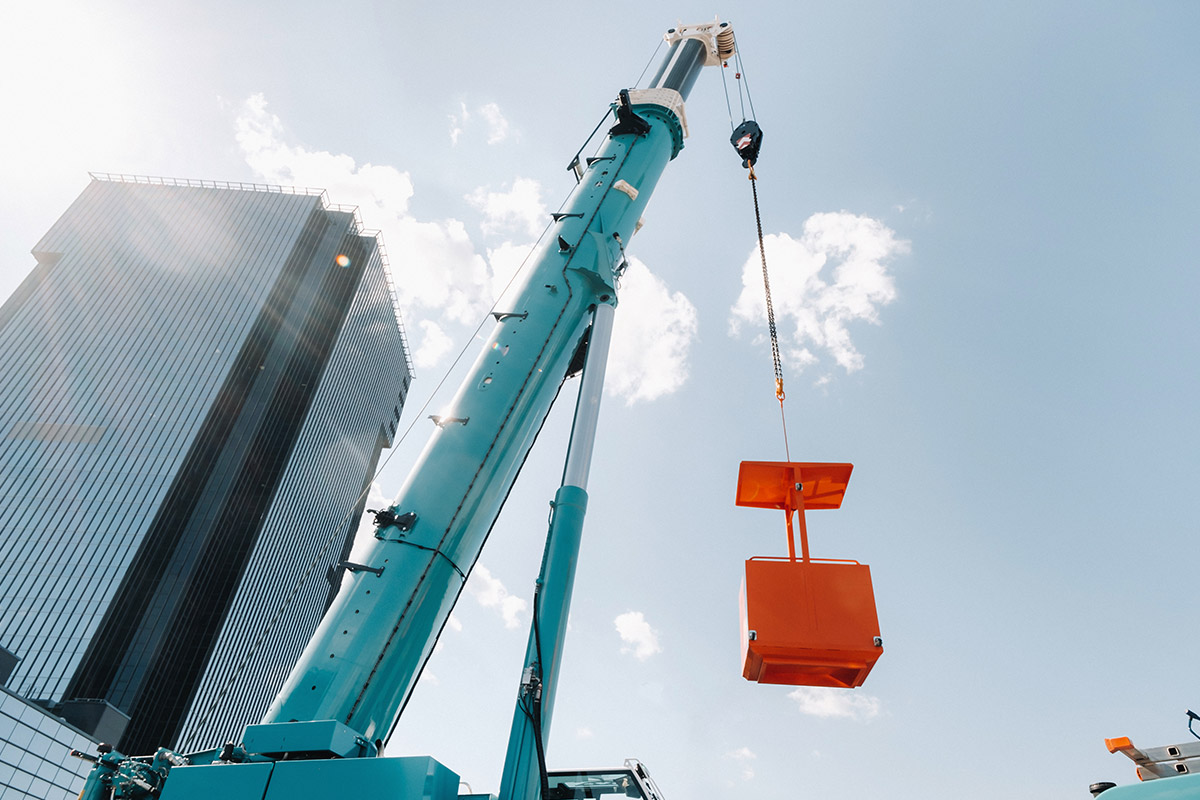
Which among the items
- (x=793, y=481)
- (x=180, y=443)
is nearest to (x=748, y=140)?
(x=793, y=481)

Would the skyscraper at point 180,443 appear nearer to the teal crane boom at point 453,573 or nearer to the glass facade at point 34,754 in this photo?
the glass facade at point 34,754

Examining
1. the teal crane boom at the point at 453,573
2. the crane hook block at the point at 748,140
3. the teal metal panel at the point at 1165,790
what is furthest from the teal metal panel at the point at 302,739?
the crane hook block at the point at 748,140

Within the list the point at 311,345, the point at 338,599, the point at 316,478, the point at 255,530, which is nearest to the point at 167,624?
the point at 255,530

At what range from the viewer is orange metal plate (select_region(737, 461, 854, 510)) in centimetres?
756

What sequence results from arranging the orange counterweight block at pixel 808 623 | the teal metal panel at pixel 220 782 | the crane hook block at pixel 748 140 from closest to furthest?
the teal metal panel at pixel 220 782 < the orange counterweight block at pixel 808 623 < the crane hook block at pixel 748 140

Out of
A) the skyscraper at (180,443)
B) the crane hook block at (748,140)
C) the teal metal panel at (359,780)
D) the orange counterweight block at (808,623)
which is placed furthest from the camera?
the skyscraper at (180,443)

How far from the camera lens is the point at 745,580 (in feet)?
22.1

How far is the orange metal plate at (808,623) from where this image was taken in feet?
20.7

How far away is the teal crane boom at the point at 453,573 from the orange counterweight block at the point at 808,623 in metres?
1.66

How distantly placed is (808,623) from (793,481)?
5.45 ft

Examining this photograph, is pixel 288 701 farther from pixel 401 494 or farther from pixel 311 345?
pixel 311 345

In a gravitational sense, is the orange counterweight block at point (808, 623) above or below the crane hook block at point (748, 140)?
below

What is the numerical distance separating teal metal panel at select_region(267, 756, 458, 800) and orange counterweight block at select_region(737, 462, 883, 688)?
2.88 metres

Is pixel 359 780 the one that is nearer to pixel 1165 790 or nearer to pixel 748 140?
pixel 1165 790
